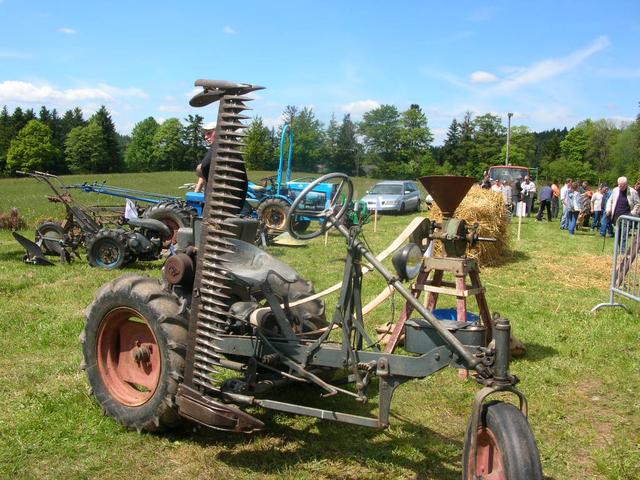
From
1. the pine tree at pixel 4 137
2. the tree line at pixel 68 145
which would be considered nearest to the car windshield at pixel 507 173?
the tree line at pixel 68 145

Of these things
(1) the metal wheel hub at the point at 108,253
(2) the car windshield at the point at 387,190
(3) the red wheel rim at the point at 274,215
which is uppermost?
(2) the car windshield at the point at 387,190

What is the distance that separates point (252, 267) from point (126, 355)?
3.70 feet

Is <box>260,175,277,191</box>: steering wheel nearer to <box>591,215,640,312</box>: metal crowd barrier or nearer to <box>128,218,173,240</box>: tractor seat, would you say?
<box>128,218,173,240</box>: tractor seat

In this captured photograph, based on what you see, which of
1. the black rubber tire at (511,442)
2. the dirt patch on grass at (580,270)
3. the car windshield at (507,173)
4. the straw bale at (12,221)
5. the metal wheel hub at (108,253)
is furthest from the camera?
the car windshield at (507,173)

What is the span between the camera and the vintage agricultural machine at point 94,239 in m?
9.85

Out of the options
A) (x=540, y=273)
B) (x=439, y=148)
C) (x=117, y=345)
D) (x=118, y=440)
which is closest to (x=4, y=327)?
(x=117, y=345)

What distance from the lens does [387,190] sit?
25844mm

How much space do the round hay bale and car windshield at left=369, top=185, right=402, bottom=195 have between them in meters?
13.2

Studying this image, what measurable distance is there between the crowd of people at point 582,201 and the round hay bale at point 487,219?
43.3 inches

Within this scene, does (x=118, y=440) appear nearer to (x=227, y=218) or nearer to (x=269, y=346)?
(x=269, y=346)

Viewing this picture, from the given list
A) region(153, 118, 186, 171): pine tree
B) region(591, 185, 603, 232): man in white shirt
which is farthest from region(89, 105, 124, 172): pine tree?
region(591, 185, 603, 232): man in white shirt

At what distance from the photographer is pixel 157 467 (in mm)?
3391

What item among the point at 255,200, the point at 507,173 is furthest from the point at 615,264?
the point at 507,173

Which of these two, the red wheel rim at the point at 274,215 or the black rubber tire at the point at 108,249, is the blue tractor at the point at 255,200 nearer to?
the red wheel rim at the point at 274,215
